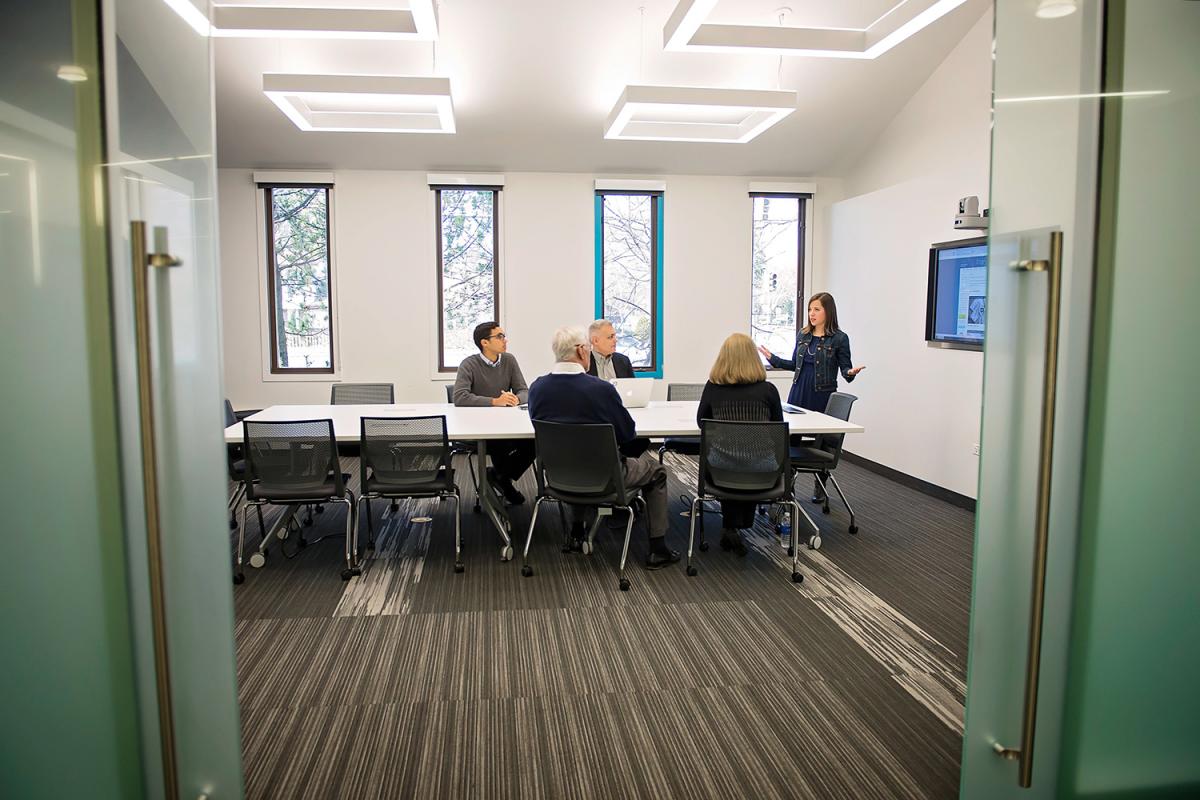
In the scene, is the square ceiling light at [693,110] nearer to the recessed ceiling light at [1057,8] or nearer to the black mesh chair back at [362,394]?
the black mesh chair back at [362,394]

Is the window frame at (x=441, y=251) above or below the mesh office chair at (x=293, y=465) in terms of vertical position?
above

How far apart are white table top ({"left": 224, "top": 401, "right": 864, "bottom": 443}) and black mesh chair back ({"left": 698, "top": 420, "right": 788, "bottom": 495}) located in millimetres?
321

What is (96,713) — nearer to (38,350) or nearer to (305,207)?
(38,350)

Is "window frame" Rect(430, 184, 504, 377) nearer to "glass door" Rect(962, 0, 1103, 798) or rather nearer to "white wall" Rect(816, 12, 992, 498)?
"white wall" Rect(816, 12, 992, 498)

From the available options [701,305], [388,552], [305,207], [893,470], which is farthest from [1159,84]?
[305,207]

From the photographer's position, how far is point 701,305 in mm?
8297

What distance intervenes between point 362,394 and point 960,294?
4601 mm

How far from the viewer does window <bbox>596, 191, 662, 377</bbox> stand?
819 cm

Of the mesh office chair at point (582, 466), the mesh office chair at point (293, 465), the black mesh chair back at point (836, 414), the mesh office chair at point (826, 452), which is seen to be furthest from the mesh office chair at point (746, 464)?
the mesh office chair at point (293, 465)

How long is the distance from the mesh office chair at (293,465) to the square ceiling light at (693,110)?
3.01m

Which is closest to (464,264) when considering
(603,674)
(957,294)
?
(957,294)

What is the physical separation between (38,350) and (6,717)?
79cm

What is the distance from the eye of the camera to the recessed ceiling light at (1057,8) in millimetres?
1721

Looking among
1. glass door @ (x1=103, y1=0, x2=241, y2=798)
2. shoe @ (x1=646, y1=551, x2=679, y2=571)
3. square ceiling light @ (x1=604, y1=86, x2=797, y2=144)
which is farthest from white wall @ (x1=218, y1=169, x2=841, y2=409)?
glass door @ (x1=103, y1=0, x2=241, y2=798)
